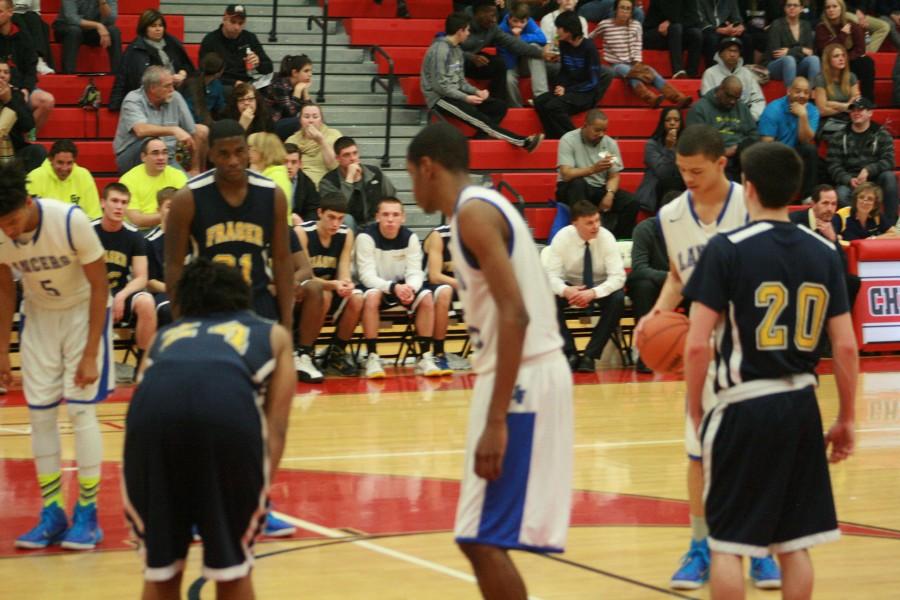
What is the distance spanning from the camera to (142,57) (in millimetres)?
13938

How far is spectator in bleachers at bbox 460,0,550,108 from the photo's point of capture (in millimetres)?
15812

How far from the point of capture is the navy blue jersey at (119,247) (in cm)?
1077

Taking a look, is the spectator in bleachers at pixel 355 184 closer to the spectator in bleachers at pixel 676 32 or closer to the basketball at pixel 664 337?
the spectator in bleachers at pixel 676 32

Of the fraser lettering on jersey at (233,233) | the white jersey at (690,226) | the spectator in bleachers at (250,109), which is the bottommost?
the spectator in bleachers at (250,109)

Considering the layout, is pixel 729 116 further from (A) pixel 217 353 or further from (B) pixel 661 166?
(A) pixel 217 353

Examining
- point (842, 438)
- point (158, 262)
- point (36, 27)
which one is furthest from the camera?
point (36, 27)

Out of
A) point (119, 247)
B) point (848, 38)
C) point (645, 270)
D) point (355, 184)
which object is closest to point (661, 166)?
point (645, 270)

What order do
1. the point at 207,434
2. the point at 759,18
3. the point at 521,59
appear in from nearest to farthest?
the point at 207,434 → the point at 521,59 → the point at 759,18

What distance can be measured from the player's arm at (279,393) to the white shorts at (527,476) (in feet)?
1.91

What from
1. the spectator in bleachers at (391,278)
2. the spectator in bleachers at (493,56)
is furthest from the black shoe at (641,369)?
the spectator in bleachers at (493,56)

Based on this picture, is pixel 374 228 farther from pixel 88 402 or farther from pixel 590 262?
pixel 88 402

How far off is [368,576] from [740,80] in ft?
38.7

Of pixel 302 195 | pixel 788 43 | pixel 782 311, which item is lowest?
pixel 302 195

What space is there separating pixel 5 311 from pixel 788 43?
13.1 metres
